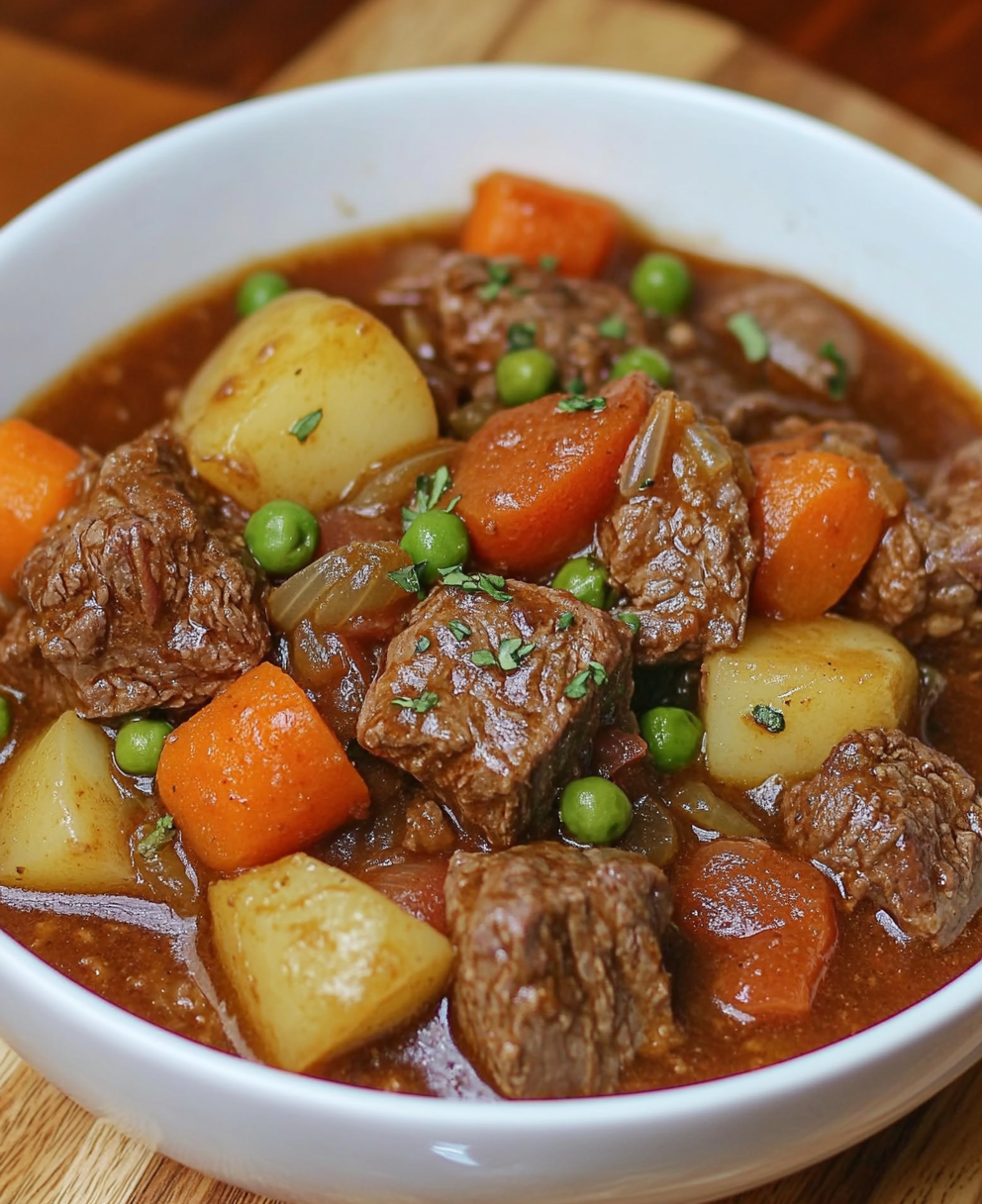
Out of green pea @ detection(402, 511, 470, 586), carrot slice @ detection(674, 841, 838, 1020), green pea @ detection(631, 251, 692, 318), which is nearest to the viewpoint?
carrot slice @ detection(674, 841, 838, 1020)

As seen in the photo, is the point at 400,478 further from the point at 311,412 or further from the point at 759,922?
the point at 759,922

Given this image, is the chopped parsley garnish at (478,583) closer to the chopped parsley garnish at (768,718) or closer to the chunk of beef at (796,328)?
the chopped parsley garnish at (768,718)

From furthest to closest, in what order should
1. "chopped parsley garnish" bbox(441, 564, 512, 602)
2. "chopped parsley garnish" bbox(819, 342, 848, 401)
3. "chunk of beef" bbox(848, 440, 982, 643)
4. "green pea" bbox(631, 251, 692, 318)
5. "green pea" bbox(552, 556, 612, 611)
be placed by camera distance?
"green pea" bbox(631, 251, 692, 318) < "chopped parsley garnish" bbox(819, 342, 848, 401) < "chunk of beef" bbox(848, 440, 982, 643) < "green pea" bbox(552, 556, 612, 611) < "chopped parsley garnish" bbox(441, 564, 512, 602)

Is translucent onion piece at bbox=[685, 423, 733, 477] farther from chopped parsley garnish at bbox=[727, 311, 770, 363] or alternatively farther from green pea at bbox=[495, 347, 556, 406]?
chopped parsley garnish at bbox=[727, 311, 770, 363]

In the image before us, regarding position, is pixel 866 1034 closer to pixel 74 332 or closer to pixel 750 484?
pixel 750 484

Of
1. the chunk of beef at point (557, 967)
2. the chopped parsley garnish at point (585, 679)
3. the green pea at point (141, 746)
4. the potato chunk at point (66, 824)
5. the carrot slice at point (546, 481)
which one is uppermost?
the carrot slice at point (546, 481)

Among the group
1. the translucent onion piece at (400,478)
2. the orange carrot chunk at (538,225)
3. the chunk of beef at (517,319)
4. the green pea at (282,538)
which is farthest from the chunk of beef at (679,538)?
the orange carrot chunk at (538,225)

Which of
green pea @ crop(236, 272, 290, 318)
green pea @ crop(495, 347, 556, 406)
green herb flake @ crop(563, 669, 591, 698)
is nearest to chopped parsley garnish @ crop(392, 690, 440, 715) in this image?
green herb flake @ crop(563, 669, 591, 698)
